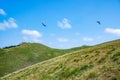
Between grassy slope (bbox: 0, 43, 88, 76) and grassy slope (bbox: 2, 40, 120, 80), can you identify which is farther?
grassy slope (bbox: 0, 43, 88, 76)

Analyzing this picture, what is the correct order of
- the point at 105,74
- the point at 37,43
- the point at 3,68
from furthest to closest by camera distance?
1. the point at 37,43
2. the point at 3,68
3. the point at 105,74

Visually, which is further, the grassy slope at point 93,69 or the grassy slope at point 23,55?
the grassy slope at point 23,55

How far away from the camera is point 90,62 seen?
126 feet

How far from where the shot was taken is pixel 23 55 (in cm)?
10506

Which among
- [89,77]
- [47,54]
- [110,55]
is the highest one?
[47,54]

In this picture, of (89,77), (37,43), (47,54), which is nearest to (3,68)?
(47,54)

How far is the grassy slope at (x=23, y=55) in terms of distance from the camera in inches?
3691

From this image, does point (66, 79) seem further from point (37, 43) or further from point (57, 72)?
point (37, 43)

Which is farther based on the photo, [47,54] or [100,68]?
[47,54]

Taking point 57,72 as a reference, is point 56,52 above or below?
above

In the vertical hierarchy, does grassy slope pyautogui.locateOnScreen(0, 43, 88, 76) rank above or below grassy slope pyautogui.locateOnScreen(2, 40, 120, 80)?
above

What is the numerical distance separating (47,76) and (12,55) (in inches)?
2490

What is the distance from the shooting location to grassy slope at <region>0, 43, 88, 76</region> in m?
93.8

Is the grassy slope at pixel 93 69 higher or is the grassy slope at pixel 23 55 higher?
the grassy slope at pixel 23 55
